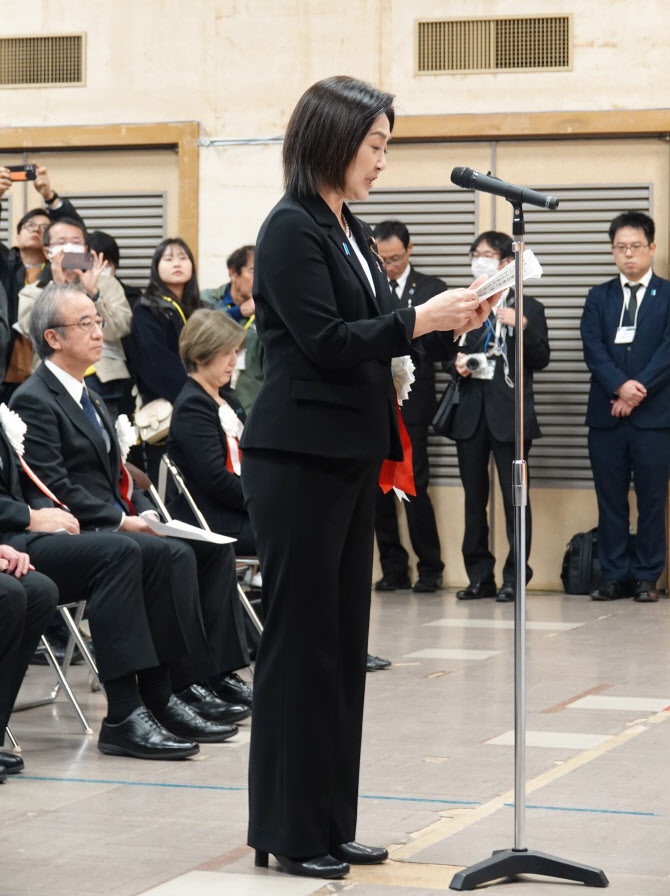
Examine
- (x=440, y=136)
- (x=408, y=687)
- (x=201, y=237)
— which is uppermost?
(x=440, y=136)

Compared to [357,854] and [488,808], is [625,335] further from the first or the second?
[357,854]

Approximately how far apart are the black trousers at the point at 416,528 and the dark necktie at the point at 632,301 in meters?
1.29

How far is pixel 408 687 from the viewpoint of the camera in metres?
5.63

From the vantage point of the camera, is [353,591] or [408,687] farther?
[408,687]

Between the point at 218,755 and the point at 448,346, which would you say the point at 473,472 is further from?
the point at 448,346

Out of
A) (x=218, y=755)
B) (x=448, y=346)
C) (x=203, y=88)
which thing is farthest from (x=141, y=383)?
(x=448, y=346)

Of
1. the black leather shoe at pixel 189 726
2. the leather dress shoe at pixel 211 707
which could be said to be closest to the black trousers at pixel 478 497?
the leather dress shoe at pixel 211 707

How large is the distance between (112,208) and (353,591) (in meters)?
6.34

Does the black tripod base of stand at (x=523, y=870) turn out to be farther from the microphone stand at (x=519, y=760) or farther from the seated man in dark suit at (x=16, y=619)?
the seated man in dark suit at (x=16, y=619)

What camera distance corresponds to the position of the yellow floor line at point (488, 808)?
344cm

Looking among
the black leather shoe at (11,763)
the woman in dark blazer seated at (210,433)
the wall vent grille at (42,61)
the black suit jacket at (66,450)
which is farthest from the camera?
the wall vent grille at (42,61)

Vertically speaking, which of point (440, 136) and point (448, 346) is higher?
point (440, 136)

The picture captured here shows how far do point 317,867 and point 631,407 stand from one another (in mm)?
5320

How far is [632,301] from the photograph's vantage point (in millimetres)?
8273
